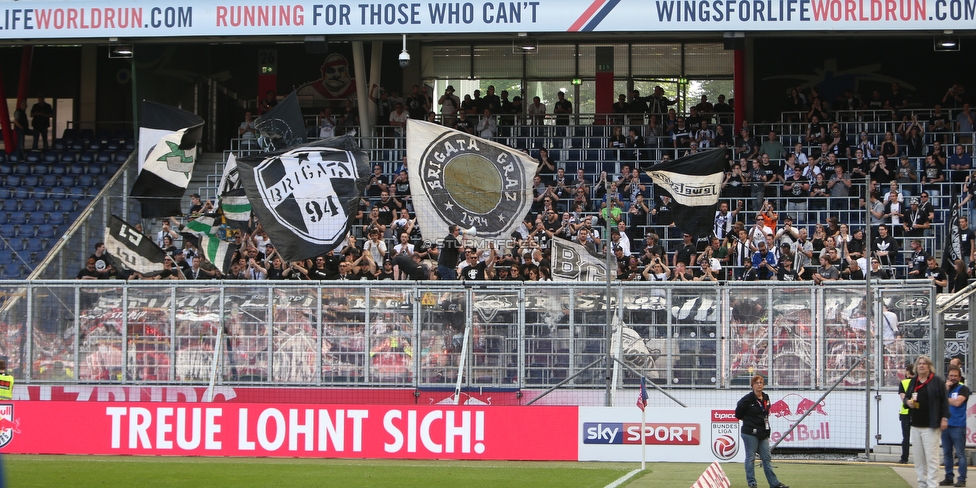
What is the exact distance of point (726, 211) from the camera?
877 inches

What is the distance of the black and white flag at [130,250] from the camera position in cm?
2136

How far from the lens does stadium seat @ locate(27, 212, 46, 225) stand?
27.3 metres

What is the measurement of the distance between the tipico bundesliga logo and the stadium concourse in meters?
0.03

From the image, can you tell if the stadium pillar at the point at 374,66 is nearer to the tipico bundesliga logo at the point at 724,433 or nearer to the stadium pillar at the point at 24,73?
the stadium pillar at the point at 24,73

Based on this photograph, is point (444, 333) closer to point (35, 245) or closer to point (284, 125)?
point (284, 125)

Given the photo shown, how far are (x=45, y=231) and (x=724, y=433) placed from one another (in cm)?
1692

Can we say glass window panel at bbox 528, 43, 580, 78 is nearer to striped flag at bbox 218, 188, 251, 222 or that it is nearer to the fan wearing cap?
the fan wearing cap

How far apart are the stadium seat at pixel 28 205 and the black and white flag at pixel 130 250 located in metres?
7.22

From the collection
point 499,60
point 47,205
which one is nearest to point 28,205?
Result: point 47,205

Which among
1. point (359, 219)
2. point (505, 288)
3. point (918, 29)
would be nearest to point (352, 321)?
point (505, 288)

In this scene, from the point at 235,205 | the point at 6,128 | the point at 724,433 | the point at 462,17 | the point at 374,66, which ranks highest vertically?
the point at 462,17

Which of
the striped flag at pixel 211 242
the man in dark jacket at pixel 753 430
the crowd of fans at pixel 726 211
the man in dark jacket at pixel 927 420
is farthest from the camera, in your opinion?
the striped flag at pixel 211 242

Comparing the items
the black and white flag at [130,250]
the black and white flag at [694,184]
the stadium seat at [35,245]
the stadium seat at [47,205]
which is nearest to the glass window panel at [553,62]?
the black and white flag at [694,184]

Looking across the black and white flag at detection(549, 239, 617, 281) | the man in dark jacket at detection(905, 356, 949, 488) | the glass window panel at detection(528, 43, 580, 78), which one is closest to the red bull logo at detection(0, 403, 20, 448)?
the black and white flag at detection(549, 239, 617, 281)
